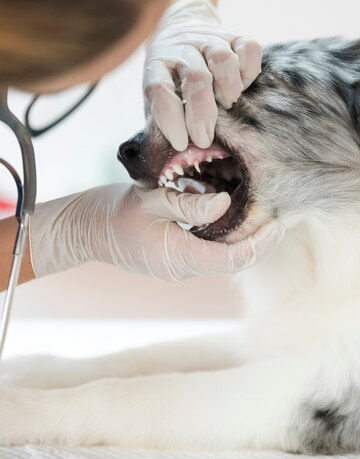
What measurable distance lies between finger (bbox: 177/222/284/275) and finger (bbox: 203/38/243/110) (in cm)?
29

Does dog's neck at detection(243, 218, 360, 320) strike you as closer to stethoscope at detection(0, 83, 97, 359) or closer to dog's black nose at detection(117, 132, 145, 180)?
dog's black nose at detection(117, 132, 145, 180)

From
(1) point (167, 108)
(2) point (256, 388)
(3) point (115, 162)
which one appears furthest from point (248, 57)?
(3) point (115, 162)

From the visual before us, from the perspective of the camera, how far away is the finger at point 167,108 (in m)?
1.33

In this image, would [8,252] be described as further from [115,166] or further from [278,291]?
[115,166]

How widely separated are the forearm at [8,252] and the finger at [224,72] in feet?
1.82

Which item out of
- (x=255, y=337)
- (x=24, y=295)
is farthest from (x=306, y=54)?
(x=24, y=295)

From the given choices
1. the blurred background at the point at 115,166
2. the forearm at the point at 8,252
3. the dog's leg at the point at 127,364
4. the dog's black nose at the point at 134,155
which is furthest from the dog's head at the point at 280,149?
the blurred background at the point at 115,166

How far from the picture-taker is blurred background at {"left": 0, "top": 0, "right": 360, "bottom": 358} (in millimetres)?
2551

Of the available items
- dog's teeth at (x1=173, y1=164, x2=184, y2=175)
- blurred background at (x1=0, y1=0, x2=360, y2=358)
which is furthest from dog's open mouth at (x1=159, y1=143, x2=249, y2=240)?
blurred background at (x1=0, y1=0, x2=360, y2=358)

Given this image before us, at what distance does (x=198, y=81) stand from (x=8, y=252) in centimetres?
59

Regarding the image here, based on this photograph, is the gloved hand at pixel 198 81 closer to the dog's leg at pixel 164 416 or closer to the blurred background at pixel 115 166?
the dog's leg at pixel 164 416

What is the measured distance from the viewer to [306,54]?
151 centimetres

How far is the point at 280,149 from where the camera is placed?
1.45 metres

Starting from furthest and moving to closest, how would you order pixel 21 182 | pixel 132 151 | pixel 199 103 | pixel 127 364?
pixel 127 364 < pixel 132 151 < pixel 199 103 < pixel 21 182
